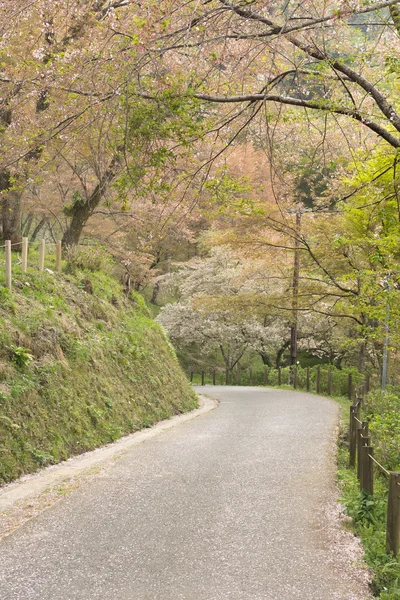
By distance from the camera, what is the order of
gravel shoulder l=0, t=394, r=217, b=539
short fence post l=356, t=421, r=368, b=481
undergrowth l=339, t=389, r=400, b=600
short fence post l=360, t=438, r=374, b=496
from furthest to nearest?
short fence post l=356, t=421, r=368, b=481
short fence post l=360, t=438, r=374, b=496
gravel shoulder l=0, t=394, r=217, b=539
undergrowth l=339, t=389, r=400, b=600

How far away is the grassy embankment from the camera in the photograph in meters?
8.25

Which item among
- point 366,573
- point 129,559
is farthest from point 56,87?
point 366,573

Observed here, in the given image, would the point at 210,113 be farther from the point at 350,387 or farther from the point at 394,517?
the point at 350,387

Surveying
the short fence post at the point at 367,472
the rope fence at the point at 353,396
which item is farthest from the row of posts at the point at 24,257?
the short fence post at the point at 367,472

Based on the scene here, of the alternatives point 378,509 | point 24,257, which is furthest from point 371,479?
point 24,257

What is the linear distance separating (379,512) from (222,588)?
2631 mm

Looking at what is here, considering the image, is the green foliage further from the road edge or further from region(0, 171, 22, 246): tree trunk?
region(0, 171, 22, 246): tree trunk

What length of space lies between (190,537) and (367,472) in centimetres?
233

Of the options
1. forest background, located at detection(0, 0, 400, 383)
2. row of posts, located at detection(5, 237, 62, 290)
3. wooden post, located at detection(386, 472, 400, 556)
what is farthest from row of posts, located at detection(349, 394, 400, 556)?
row of posts, located at detection(5, 237, 62, 290)

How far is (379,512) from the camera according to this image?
6215mm

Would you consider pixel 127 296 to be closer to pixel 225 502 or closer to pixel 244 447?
pixel 244 447

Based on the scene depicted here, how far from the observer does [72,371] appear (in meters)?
10.5

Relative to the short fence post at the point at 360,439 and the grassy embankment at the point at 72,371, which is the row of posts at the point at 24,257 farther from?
the short fence post at the point at 360,439

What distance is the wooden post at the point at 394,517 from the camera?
16.5 feet
